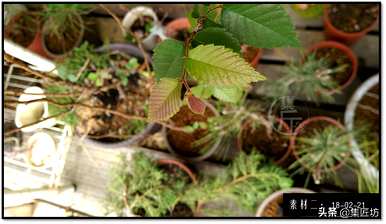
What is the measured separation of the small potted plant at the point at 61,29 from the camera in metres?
1.32

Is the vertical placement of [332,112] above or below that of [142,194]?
above

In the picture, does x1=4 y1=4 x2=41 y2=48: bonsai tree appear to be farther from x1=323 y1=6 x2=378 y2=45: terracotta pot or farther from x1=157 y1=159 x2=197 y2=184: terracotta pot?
x1=323 y1=6 x2=378 y2=45: terracotta pot

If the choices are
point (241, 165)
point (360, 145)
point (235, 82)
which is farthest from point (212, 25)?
point (360, 145)

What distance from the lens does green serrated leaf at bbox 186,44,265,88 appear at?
1.75 feet

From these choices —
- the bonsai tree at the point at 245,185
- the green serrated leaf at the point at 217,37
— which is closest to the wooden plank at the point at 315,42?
the bonsai tree at the point at 245,185

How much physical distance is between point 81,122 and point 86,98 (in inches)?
3.1

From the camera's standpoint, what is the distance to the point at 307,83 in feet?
4.06

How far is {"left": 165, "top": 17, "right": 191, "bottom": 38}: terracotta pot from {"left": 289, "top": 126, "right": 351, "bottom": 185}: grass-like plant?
0.51m

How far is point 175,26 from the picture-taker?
1289 millimetres

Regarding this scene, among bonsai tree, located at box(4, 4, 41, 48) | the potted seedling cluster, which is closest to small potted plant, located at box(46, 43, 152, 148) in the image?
the potted seedling cluster

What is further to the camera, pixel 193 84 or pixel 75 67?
pixel 75 67

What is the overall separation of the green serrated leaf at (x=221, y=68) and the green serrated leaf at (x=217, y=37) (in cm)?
3

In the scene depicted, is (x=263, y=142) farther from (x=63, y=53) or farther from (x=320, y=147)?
(x=63, y=53)

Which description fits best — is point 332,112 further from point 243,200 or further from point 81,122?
point 81,122
